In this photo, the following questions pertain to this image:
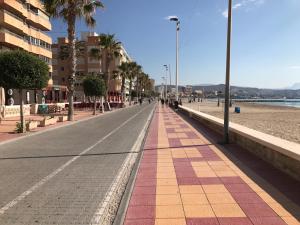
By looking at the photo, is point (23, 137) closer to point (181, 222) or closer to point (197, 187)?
point (197, 187)

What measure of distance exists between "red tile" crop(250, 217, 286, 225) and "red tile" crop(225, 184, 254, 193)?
1458 mm

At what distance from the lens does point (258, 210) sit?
564 cm

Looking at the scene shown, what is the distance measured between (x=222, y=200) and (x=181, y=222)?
125 centimetres

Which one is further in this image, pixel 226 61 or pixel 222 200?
pixel 226 61

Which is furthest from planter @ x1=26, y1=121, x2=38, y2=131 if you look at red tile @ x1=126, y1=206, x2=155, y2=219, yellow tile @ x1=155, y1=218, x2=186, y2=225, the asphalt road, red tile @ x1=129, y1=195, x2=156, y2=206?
yellow tile @ x1=155, y1=218, x2=186, y2=225

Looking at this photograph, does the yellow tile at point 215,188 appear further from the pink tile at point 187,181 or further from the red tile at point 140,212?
the red tile at point 140,212

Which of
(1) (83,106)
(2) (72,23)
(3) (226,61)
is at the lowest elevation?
(1) (83,106)

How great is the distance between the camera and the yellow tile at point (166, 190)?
6.78 m

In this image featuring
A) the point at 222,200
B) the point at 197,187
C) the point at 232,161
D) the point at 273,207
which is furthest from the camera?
the point at 232,161

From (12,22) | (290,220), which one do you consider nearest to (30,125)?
(290,220)

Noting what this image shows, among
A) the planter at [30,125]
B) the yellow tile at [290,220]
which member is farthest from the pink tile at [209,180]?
the planter at [30,125]

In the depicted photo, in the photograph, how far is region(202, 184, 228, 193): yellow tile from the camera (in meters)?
6.80

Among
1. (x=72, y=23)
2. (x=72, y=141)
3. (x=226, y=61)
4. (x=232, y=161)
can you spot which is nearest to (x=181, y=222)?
(x=232, y=161)

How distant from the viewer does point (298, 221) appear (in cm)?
516
